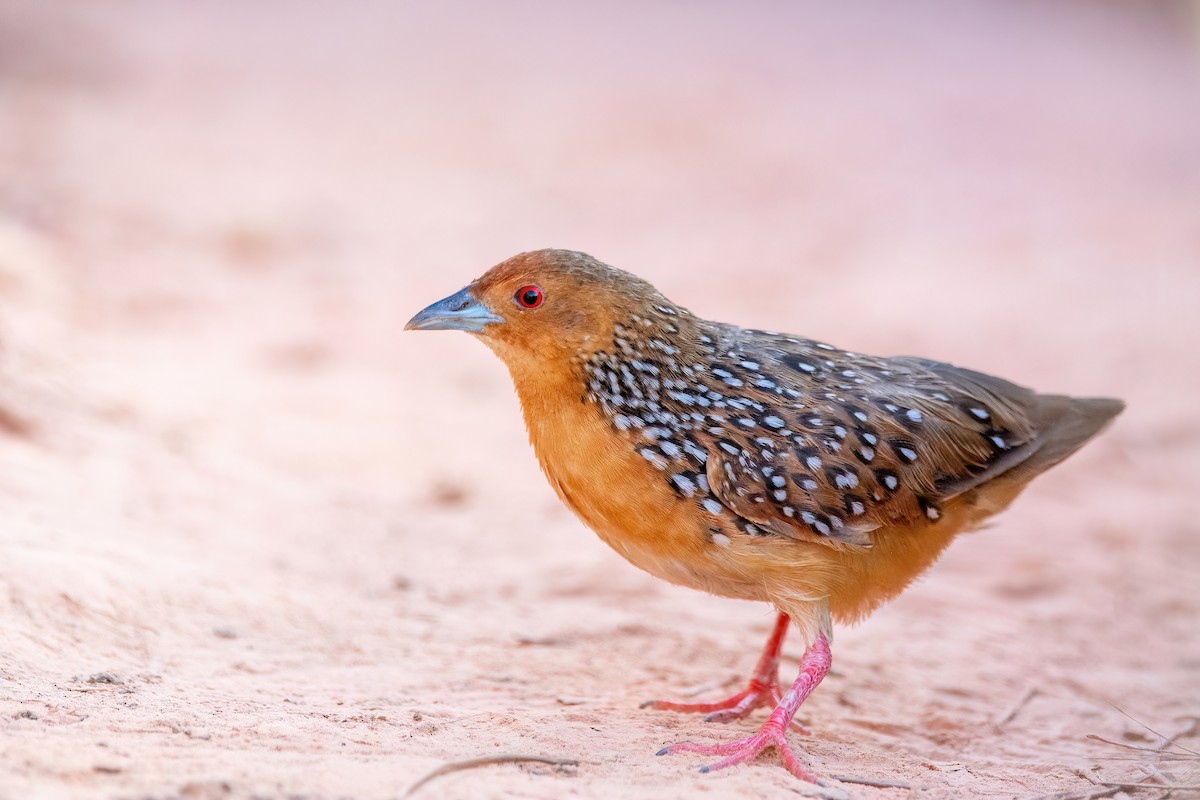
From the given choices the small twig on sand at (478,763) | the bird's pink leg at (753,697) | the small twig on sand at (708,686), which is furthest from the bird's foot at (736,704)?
the small twig on sand at (478,763)

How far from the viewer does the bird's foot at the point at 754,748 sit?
403cm

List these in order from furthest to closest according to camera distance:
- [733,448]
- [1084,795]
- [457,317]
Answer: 1. [457,317]
2. [733,448]
3. [1084,795]

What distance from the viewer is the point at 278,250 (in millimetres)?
11680

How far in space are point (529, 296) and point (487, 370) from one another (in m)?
5.61

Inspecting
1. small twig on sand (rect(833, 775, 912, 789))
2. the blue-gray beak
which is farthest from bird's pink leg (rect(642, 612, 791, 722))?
the blue-gray beak

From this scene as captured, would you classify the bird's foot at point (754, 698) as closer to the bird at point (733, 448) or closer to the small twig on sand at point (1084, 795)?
the bird at point (733, 448)

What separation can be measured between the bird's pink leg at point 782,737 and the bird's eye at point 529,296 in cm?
169

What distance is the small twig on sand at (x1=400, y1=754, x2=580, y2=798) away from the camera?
3.36 m

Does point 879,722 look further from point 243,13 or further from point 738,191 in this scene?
point 243,13

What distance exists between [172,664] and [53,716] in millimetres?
814

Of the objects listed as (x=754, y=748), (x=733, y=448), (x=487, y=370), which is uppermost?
(x=487, y=370)

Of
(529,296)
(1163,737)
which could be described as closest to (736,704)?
(1163,737)

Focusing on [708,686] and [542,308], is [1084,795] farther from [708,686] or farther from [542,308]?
[542,308]

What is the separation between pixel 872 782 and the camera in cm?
401
